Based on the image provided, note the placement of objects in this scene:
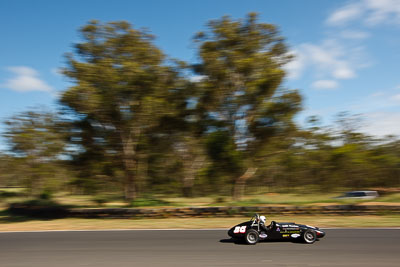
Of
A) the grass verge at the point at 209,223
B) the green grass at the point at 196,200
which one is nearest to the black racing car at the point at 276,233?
the grass verge at the point at 209,223

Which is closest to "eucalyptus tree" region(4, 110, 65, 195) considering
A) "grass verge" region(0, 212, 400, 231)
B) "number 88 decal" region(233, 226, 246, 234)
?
"grass verge" region(0, 212, 400, 231)

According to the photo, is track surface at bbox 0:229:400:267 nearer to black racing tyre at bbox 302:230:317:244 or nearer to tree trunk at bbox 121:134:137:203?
black racing tyre at bbox 302:230:317:244

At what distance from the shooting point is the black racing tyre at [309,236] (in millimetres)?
9427

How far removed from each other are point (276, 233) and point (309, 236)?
0.96 m

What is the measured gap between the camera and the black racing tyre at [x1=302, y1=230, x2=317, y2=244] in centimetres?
943

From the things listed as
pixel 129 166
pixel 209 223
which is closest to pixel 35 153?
pixel 129 166

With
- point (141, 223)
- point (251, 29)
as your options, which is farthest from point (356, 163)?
point (141, 223)

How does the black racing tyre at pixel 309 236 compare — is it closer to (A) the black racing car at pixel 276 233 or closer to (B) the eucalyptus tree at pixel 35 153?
(A) the black racing car at pixel 276 233

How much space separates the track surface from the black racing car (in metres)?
0.21

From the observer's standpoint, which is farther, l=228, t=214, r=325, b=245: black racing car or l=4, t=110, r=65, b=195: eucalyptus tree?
l=4, t=110, r=65, b=195: eucalyptus tree

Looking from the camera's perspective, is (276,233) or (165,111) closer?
(276,233)

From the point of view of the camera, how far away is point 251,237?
9.53m

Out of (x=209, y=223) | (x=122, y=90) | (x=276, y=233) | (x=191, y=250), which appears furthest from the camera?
(x=122, y=90)

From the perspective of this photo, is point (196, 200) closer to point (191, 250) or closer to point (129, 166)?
point (129, 166)
